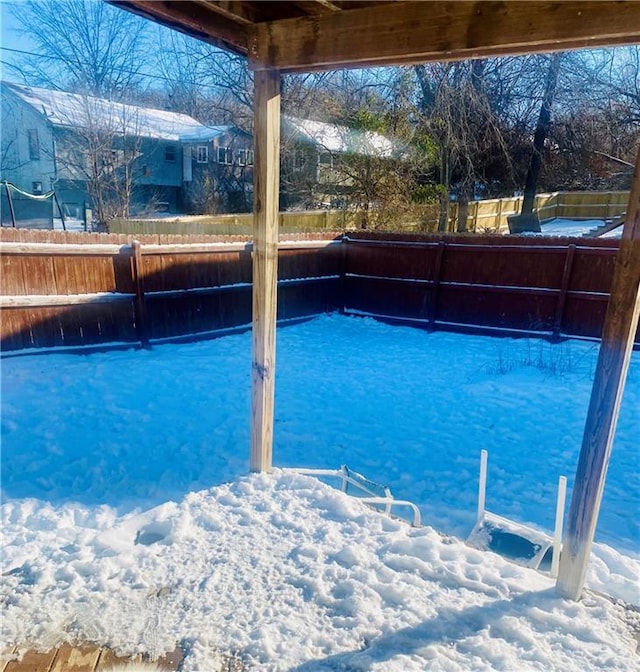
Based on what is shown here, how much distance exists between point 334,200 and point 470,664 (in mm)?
16521

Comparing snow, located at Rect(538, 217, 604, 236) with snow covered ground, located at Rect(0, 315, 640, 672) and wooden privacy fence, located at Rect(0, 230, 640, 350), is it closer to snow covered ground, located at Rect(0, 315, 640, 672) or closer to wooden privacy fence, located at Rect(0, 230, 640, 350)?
wooden privacy fence, located at Rect(0, 230, 640, 350)

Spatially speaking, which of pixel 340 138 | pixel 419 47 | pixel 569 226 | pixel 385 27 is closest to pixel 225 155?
pixel 340 138

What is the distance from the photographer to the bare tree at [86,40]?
1747 centimetres

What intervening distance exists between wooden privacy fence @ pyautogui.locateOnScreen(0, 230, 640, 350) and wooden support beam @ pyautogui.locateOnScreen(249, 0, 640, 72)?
16.2ft

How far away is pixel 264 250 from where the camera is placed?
9.34ft

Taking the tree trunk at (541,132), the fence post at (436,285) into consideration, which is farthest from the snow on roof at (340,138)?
the fence post at (436,285)

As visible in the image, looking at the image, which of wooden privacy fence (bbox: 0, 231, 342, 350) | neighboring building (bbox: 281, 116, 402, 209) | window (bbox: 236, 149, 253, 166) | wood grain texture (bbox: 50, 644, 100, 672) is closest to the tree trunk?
neighboring building (bbox: 281, 116, 402, 209)

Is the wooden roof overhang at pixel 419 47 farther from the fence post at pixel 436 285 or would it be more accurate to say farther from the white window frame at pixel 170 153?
the white window frame at pixel 170 153

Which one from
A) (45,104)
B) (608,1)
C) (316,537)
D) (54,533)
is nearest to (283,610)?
(316,537)

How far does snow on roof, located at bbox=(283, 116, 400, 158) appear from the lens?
1482 cm

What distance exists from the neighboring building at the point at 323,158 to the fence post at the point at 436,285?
7.27m

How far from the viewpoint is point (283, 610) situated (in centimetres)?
193

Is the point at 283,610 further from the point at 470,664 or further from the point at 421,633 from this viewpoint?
the point at 470,664

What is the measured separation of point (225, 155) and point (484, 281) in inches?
650
